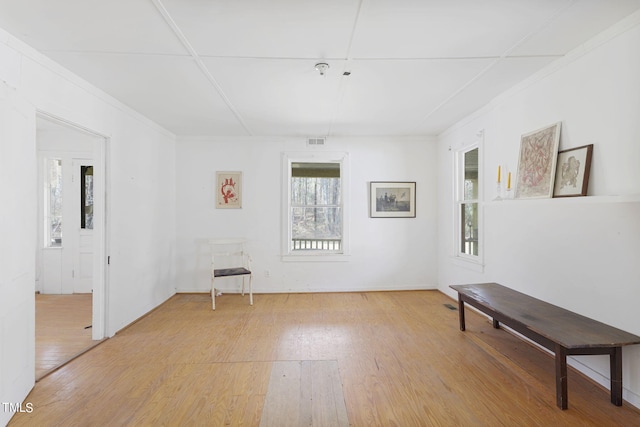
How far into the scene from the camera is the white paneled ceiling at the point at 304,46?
1775mm

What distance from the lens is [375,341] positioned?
2959 millimetres

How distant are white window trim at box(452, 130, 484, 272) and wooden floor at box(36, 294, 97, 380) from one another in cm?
435

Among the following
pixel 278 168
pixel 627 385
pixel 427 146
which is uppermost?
pixel 427 146

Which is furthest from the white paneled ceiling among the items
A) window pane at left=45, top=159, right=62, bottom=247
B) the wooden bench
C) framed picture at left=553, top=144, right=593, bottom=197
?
window pane at left=45, top=159, right=62, bottom=247

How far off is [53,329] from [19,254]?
5.85 ft

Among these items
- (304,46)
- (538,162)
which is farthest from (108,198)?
(538,162)

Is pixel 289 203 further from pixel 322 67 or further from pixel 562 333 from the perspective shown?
pixel 562 333

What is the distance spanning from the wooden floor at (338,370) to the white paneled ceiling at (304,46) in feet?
8.27

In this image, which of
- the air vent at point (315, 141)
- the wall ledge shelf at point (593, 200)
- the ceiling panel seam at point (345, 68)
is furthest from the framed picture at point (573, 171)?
the air vent at point (315, 141)

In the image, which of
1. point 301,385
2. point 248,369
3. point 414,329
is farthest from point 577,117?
point 248,369

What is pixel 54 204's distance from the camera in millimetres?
4668

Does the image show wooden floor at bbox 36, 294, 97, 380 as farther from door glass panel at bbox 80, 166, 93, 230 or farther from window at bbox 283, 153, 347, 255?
window at bbox 283, 153, 347, 255

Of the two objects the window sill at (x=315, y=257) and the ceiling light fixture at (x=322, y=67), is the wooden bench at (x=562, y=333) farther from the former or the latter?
the ceiling light fixture at (x=322, y=67)

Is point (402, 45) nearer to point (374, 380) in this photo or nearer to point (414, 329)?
point (374, 380)
